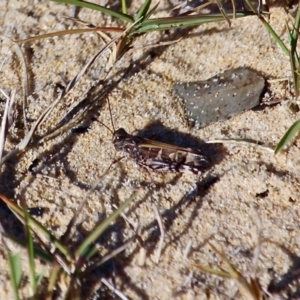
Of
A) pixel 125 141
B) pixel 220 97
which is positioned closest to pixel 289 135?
pixel 220 97

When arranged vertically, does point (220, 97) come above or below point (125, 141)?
above

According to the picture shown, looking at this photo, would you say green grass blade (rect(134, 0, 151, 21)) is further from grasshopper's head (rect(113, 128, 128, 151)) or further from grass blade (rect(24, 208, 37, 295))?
grass blade (rect(24, 208, 37, 295))

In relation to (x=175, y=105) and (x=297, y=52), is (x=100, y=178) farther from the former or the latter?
(x=297, y=52)

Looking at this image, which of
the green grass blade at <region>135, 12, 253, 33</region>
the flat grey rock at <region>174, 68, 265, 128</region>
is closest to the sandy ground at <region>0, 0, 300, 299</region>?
the flat grey rock at <region>174, 68, 265, 128</region>

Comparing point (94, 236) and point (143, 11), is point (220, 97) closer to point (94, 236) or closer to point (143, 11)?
point (143, 11)

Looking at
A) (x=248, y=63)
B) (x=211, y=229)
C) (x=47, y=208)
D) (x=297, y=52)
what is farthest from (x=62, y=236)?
(x=297, y=52)

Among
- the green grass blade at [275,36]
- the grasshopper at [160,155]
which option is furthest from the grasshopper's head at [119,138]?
the green grass blade at [275,36]
